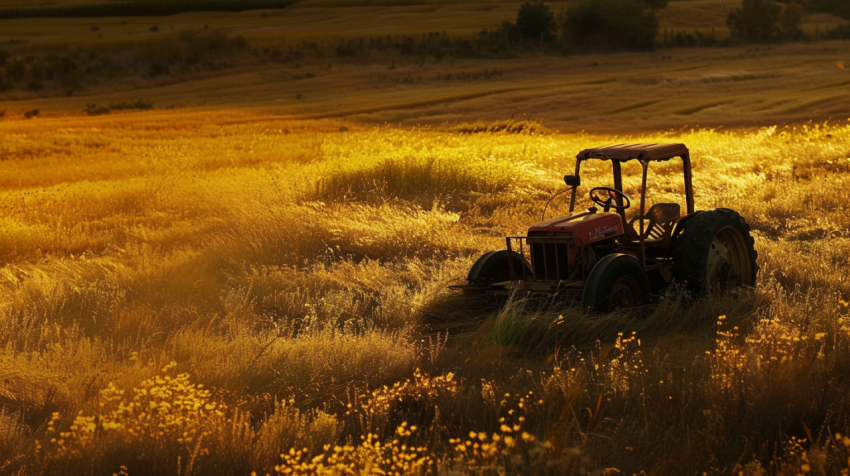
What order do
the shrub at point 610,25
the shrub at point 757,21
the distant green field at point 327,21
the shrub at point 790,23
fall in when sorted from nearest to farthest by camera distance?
the shrub at point 610,25 < the shrub at point 757,21 < the shrub at point 790,23 < the distant green field at point 327,21

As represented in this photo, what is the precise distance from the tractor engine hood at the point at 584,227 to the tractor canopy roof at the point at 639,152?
520 mm

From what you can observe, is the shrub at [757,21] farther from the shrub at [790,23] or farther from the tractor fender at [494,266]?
the tractor fender at [494,266]

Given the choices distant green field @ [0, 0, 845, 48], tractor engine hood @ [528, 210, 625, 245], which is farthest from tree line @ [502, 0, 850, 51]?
tractor engine hood @ [528, 210, 625, 245]

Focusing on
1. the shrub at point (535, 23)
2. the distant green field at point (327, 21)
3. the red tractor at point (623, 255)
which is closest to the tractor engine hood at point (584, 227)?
the red tractor at point (623, 255)

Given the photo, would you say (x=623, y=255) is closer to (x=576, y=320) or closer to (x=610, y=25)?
(x=576, y=320)

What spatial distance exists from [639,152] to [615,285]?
1.37 meters

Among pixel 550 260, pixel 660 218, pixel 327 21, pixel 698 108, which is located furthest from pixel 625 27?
pixel 550 260

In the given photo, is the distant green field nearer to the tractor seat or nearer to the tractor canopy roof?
the tractor seat

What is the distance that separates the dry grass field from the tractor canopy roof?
120 centimetres

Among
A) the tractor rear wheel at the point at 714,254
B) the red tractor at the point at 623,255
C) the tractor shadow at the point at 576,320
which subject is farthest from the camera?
the tractor rear wheel at the point at 714,254

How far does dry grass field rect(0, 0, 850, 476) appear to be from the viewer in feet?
15.1

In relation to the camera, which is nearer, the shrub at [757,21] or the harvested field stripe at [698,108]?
the harvested field stripe at [698,108]

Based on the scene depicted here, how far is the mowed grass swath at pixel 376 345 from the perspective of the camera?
4578 mm

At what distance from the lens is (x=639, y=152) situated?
7.55 meters
